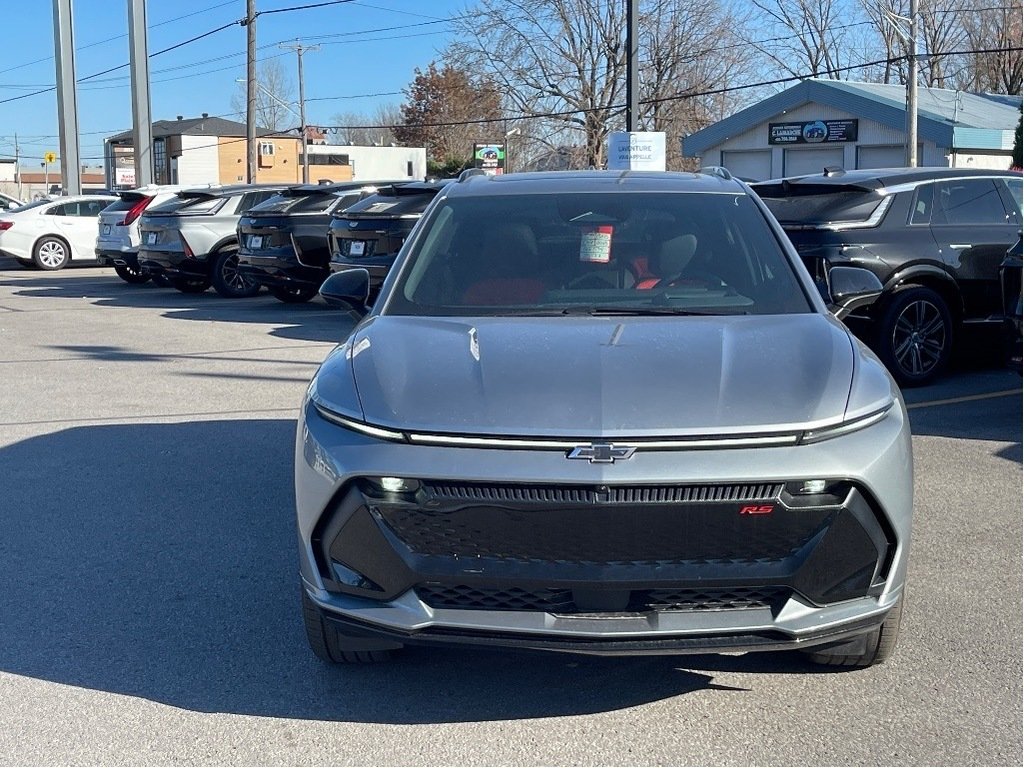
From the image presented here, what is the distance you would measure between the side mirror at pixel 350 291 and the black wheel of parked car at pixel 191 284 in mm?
13250

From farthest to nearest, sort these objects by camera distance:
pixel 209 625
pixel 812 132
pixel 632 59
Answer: pixel 812 132 < pixel 632 59 < pixel 209 625

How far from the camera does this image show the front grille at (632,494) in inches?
127

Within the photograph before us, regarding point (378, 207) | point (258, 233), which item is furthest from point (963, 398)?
point (258, 233)

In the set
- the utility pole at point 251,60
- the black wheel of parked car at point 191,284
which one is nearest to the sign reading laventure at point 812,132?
the utility pole at point 251,60

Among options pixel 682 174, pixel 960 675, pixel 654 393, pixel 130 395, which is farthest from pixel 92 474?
pixel 960 675

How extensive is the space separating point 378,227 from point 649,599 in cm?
1046

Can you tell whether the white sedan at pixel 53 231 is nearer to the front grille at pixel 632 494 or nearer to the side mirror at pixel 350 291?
the side mirror at pixel 350 291

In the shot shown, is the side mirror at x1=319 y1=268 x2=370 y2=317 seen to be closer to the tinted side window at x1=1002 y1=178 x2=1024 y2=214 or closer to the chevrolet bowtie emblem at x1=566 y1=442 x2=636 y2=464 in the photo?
the chevrolet bowtie emblem at x1=566 y1=442 x2=636 y2=464

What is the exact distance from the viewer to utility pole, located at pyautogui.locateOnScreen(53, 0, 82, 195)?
34594 millimetres

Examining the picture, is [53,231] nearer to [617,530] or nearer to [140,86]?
[140,86]

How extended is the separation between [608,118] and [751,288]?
46978 mm

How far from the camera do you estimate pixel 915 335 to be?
9.29 meters

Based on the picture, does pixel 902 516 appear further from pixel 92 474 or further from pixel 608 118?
pixel 608 118

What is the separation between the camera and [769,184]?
10047 millimetres
